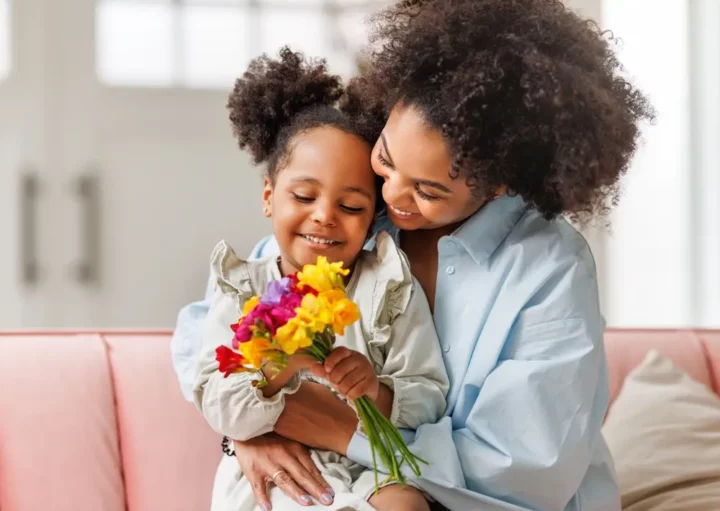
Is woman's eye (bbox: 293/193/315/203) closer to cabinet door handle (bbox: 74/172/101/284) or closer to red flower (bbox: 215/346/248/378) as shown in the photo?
red flower (bbox: 215/346/248/378)

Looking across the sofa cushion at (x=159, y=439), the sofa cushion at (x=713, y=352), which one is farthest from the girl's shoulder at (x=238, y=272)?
the sofa cushion at (x=713, y=352)

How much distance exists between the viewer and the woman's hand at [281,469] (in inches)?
55.8

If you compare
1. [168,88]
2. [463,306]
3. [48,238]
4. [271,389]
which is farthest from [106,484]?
[168,88]

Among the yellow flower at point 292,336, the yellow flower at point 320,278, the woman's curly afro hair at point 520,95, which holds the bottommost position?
the yellow flower at point 292,336

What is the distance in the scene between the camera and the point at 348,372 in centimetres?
125

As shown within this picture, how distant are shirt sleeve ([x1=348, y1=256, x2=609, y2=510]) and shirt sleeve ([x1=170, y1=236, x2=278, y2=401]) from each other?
53 cm

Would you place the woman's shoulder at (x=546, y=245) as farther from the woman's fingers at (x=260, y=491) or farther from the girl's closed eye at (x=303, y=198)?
the woman's fingers at (x=260, y=491)

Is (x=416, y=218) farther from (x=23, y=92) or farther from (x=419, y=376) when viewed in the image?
(x=23, y=92)

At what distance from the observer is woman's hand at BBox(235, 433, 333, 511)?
1.42m

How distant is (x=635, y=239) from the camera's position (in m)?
3.62

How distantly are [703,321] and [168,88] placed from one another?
2328 mm

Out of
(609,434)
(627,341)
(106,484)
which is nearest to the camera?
(106,484)

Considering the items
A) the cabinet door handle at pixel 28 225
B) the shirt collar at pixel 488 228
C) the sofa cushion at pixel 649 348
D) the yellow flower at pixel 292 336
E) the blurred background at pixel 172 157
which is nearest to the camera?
the yellow flower at pixel 292 336

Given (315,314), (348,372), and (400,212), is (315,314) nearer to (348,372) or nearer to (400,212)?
(348,372)
